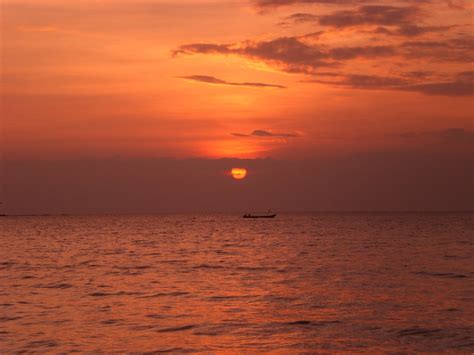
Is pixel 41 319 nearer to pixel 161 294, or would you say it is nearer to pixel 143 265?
pixel 161 294

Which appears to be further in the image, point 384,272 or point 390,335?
point 384,272

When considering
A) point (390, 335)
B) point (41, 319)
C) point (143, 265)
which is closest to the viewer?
point (390, 335)

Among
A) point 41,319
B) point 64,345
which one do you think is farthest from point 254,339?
point 41,319

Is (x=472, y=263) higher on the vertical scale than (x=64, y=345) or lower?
lower

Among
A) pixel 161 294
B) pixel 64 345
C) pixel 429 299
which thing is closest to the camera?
pixel 64 345

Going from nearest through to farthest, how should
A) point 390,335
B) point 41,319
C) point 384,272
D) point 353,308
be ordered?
point 390,335, point 41,319, point 353,308, point 384,272

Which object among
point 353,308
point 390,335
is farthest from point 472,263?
point 390,335

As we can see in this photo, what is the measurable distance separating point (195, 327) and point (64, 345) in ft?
19.6

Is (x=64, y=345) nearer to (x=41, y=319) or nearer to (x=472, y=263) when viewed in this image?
(x=41, y=319)

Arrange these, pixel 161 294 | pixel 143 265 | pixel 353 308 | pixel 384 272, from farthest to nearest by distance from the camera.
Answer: pixel 143 265 → pixel 384 272 → pixel 161 294 → pixel 353 308

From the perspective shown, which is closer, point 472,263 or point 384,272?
point 384,272

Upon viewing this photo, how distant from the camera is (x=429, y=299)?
35344mm

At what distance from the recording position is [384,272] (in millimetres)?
50500

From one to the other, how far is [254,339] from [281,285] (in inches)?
685
